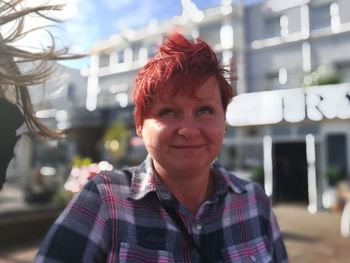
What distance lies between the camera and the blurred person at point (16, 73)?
0.94 m

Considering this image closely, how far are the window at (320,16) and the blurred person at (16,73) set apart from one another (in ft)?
27.8

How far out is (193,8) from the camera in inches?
73.1

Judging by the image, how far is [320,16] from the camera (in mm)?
8828

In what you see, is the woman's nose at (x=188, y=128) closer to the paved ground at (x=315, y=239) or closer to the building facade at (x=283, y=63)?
the paved ground at (x=315, y=239)

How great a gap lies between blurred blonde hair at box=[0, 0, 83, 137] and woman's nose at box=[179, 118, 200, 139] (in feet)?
1.40

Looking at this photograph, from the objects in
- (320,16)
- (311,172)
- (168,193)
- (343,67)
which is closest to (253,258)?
(168,193)

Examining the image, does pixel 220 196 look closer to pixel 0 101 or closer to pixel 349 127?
pixel 0 101

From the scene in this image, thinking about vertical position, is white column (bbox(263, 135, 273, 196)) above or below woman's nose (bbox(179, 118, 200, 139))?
below

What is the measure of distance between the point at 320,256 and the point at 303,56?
229 inches

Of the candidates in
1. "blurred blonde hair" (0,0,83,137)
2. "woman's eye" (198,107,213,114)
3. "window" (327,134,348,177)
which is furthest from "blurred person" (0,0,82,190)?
"window" (327,134,348,177)

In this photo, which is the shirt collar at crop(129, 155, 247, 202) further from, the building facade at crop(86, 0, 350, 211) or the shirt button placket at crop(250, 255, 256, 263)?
the building facade at crop(86, 0, 350, 211)

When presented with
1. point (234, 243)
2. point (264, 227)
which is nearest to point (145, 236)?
point (234, 243)

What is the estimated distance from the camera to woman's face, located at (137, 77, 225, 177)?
93 cm

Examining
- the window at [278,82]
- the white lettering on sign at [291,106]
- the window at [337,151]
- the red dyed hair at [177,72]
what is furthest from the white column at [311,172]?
the red dyed hair at [177,72]
